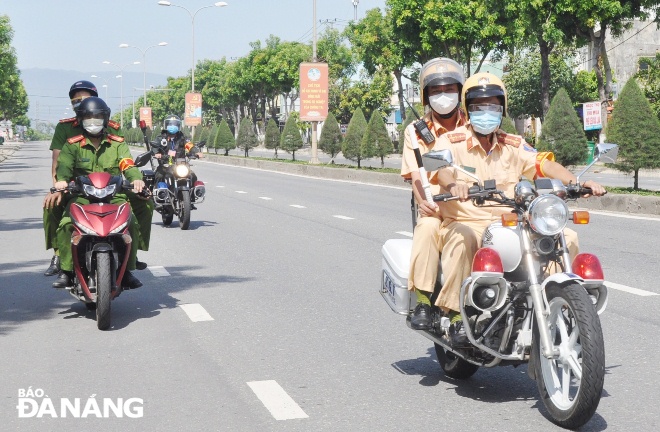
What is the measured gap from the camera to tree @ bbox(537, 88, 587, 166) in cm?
2320

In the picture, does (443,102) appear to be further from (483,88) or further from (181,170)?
(181,170)

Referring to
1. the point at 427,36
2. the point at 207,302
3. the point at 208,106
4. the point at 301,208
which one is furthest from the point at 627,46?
the point at 208,106

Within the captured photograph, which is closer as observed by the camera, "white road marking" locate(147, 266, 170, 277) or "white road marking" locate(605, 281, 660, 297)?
"white road marking" locate(605, 281, 660, 297)

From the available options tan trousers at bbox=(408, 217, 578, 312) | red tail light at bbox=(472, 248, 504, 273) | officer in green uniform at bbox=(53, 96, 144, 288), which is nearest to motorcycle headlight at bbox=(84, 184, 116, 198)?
officer in green uniform at bbox=(53, 96, 144, 288)

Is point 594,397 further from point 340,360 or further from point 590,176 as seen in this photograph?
point 590,176

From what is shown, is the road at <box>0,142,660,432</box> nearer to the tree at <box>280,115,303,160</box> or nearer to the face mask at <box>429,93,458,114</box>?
the face mask at <box>429,93,458,114</box>

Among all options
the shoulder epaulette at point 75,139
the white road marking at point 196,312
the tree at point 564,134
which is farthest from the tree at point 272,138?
the shoulder epaulette at point 75,139

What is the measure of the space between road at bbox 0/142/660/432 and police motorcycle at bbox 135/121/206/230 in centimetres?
319

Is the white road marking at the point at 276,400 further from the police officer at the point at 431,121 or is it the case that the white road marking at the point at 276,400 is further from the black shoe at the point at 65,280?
the black shoe at the point at 65,280

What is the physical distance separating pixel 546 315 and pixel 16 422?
2.60m

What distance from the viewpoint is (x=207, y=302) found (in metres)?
9.19

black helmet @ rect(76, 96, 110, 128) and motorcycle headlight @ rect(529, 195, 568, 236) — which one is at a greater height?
black helmet @ rect(76, 96, 110, 128)

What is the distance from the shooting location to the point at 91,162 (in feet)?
28.0

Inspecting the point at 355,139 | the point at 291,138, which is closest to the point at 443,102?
the point at 355,139
